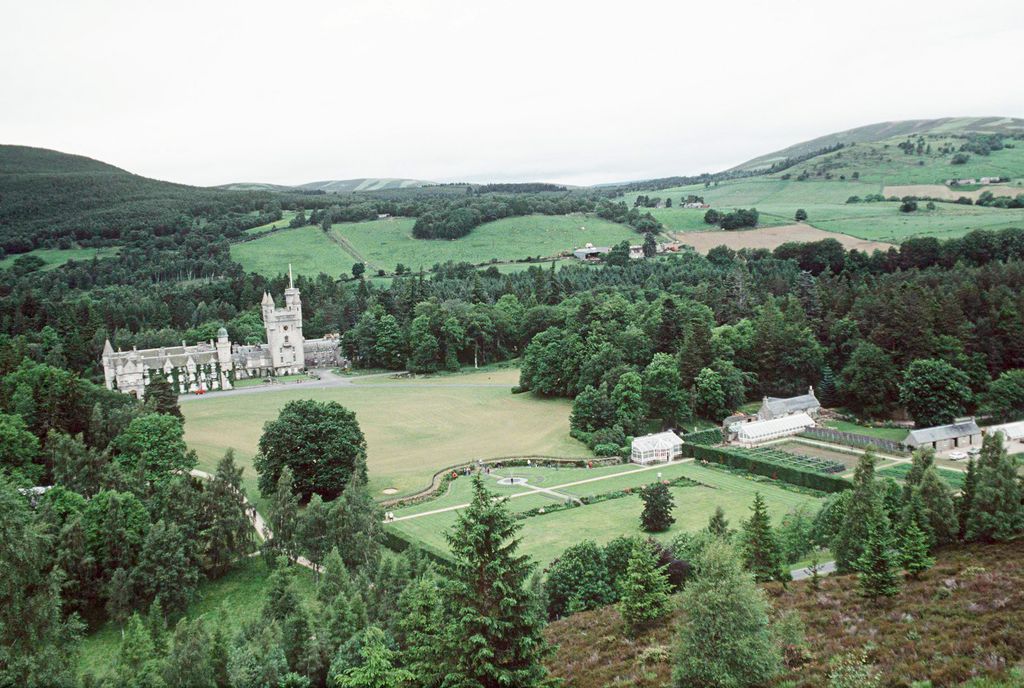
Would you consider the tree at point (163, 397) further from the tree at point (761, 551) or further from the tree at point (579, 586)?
the tree at point (761, 551)

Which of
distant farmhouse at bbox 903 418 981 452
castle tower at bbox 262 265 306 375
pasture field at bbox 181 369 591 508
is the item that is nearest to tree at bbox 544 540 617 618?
pasture field at bbox 181 369 591 508

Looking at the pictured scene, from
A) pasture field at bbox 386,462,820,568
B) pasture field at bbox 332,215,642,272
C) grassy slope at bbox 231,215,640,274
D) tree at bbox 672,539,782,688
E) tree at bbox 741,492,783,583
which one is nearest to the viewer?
tree at bbox 672,539,782,688

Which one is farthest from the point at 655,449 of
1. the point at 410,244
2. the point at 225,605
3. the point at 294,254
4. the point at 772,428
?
the point at 294,254

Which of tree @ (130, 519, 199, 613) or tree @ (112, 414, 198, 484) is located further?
tree @ (112, 414, 198, 484)

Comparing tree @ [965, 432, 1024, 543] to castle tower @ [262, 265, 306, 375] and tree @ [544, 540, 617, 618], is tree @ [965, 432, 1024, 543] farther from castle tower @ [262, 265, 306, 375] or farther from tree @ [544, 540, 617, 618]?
castle tower @ [262, 265, 306, 375]

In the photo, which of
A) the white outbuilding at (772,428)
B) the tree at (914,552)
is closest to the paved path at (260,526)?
the tree at (914,552)

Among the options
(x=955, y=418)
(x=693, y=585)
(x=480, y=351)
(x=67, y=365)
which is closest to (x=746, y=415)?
(x=955, y=418)
